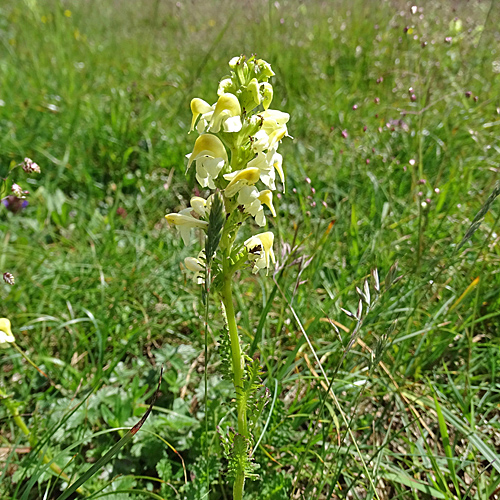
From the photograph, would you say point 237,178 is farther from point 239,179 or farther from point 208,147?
point 208,147

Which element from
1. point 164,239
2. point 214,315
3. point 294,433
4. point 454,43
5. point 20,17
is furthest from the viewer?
point 20,17

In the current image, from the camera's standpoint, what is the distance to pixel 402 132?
3232mm

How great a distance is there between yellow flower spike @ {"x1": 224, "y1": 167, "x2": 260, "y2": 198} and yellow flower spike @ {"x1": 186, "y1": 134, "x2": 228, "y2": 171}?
0.29 ft

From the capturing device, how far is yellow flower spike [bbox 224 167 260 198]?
1.05m

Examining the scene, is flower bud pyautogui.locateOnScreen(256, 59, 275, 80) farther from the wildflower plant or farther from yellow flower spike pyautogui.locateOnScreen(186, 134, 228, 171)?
yellow flower spike pyautogui.locateOnScreen(186, 134, 228, 171)

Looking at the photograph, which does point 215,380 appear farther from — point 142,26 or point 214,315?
point 142,26

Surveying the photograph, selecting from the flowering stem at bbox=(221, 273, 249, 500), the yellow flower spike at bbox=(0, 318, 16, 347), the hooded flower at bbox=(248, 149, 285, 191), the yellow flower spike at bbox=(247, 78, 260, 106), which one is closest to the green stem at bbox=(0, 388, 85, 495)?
the yellow flower spike at bbox=(0, 318, 16, 347)

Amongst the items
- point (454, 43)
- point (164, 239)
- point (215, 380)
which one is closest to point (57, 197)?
point (164, 239)

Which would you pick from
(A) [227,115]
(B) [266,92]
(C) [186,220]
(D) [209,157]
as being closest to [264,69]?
(B) [266,92]

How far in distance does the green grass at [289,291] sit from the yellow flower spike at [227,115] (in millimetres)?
561

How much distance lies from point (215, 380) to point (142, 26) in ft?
21.9

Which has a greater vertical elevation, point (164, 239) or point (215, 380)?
point (164, 239)

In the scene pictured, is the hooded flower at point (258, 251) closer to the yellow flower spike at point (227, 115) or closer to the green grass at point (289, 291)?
the green grass at point (289, 291)

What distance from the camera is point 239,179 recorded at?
3.50 ft
